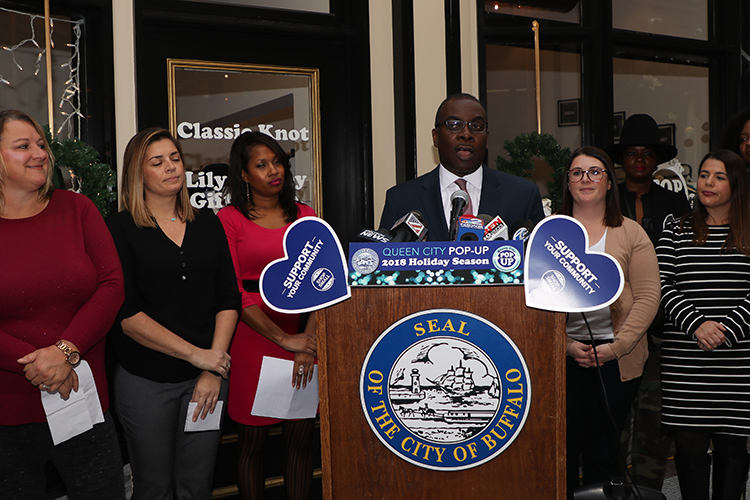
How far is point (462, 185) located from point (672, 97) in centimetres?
296

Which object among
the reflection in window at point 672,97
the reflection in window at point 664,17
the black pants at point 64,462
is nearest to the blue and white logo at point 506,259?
the black pants at point 64,462

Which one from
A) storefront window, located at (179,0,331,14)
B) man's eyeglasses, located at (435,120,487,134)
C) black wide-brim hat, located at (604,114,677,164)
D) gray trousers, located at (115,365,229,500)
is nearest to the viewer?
gray trousers, located at (115,365,229,500)

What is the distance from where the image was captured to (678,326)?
2242 mm

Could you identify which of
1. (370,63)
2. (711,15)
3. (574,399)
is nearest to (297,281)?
(574,399)

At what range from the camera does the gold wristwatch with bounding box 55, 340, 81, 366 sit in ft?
5.73

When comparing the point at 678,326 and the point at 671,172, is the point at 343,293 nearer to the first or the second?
the point at 678,326

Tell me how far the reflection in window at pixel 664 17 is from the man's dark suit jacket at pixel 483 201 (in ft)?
8.10

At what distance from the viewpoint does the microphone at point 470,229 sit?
1512 mm

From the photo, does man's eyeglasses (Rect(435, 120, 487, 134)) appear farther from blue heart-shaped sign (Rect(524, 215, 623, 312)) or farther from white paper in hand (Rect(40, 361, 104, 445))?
white paper in hand (Rect(40, 361, 104, 445))

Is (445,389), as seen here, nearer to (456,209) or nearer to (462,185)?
(456,209)

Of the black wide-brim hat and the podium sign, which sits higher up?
the black wide-brim hat

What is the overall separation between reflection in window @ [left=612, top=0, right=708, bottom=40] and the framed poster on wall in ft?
7.14

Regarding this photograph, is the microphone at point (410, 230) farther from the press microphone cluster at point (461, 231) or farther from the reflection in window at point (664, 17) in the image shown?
the reflection in window at point (664, 17)

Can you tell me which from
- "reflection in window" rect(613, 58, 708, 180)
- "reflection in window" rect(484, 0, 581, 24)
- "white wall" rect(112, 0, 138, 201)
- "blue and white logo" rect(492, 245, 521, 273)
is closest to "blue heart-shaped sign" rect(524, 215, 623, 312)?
"blue and white logo" rect(492, 245, 521, 273)
